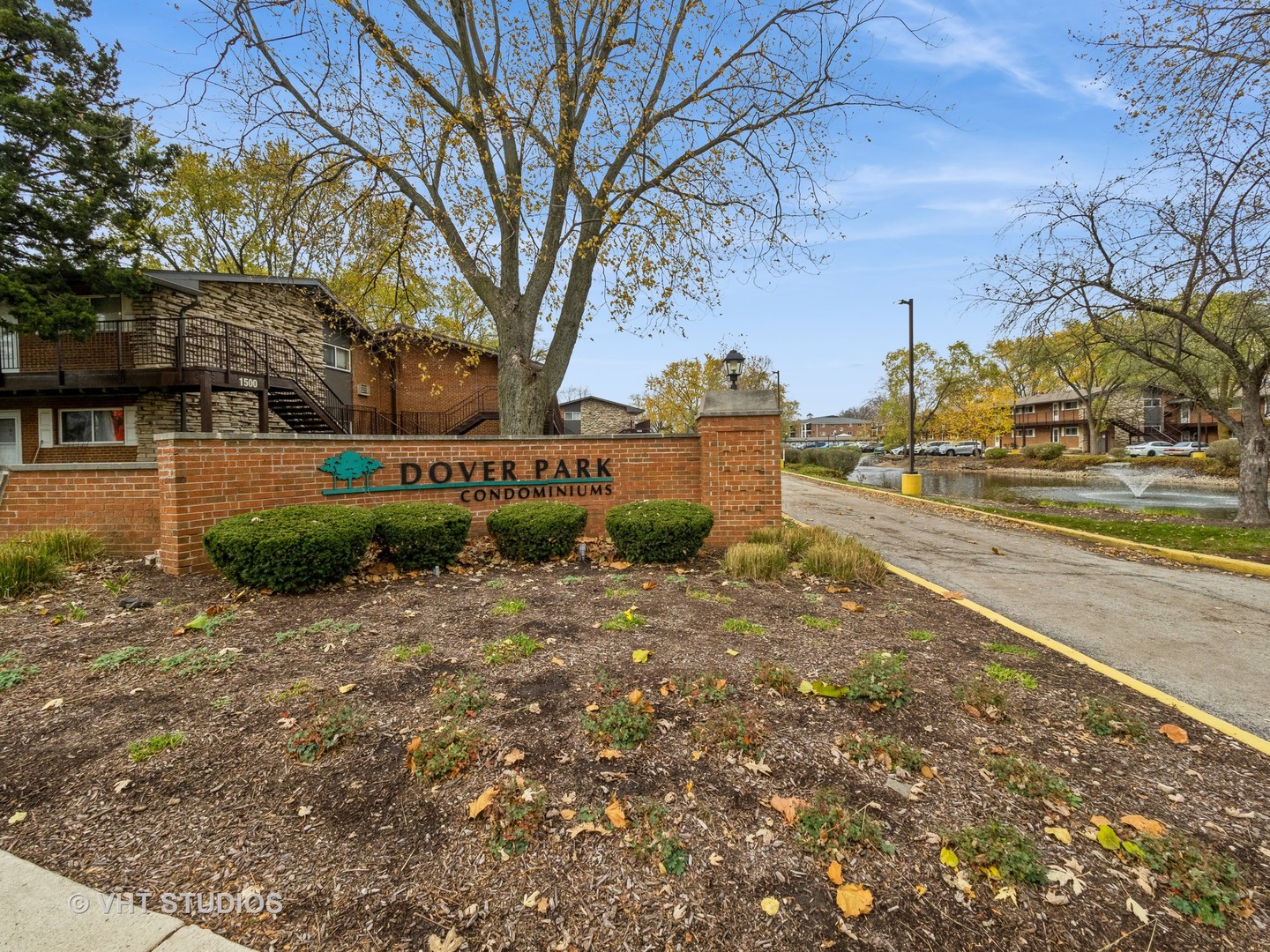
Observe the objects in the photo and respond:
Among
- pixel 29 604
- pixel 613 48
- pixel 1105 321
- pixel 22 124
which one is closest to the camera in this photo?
pixel 29 604

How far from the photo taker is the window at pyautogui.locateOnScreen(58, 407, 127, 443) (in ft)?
51.0

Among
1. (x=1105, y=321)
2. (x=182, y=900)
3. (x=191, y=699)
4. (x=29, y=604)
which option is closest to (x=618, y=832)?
(x=182, y=900)

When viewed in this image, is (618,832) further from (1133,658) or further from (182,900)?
(1133,658)

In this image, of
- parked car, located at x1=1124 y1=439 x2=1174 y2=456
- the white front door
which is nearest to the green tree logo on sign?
the white front door

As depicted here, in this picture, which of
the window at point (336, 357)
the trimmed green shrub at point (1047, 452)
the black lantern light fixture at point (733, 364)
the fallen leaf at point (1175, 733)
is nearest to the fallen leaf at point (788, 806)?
the fallen leaf at point (1175, 733)

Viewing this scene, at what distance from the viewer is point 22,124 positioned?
13641mm

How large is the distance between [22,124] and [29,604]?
53.6ft

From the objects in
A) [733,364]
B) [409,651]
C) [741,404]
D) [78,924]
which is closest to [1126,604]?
[741,404]

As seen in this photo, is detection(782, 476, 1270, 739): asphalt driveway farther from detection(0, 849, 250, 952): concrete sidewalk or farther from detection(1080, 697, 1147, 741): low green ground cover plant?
detection(0, 849, 250, 952): concrete sidewalk

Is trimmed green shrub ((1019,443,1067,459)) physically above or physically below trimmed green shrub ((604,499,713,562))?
above

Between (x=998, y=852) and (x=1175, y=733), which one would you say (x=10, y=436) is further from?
(x=1175, y=733)

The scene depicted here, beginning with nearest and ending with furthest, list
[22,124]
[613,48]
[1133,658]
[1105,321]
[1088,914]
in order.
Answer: [1088,914]
[1133,658]
[613,48]
[1105,321]
[22,124]

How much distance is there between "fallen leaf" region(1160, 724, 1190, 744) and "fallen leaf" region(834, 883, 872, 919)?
240 centimetres
